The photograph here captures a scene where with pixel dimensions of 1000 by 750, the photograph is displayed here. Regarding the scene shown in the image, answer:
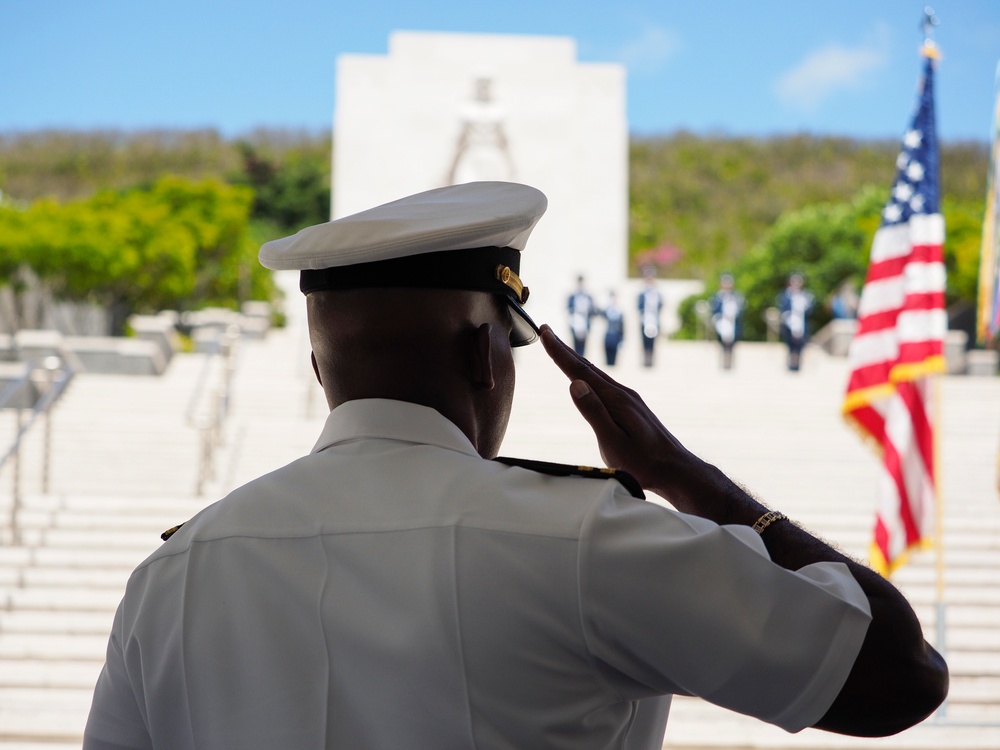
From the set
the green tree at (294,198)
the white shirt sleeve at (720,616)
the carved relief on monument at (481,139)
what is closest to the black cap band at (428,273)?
the white shirt sleeve at (720,616)

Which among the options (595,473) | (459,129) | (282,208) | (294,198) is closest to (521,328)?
(595,473)

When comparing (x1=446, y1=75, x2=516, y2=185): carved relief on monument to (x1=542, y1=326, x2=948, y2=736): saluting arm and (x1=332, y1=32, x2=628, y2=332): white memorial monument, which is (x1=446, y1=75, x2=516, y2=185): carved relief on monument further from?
(x1=542, y1=326, x2=948, y2=736): saluting arm

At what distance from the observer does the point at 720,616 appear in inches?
34.7

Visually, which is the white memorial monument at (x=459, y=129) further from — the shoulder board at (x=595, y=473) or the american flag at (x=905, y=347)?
the shoulder board at (x=595, y=473)

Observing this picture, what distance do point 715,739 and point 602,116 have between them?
16058mm

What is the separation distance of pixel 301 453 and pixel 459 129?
993 centimetres

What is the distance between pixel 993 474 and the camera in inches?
352

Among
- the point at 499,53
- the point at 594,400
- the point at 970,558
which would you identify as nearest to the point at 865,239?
the point at 499,53

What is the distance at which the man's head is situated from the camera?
3.44 feet

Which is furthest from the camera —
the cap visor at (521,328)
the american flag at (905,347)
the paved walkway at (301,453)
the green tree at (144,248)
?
the green tree at (144,248)

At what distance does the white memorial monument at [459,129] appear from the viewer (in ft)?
58.1

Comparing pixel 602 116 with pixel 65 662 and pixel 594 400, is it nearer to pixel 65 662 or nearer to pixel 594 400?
pixel 65 662

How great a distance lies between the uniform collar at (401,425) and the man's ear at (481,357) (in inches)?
2.1

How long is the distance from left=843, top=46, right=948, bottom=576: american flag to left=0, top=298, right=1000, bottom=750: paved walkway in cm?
92
